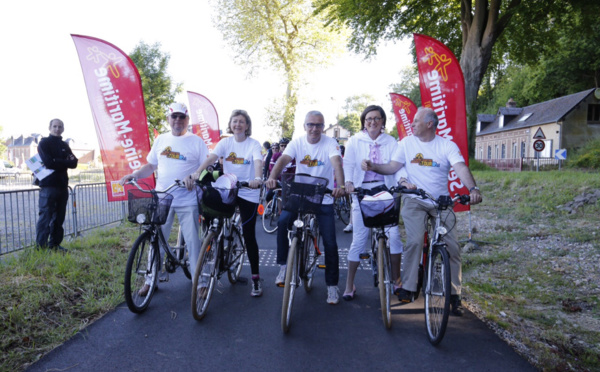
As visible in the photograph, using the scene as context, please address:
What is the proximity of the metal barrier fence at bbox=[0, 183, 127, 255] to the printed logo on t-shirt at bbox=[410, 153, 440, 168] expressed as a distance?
5.73 meters

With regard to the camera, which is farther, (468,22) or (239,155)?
(468,22)

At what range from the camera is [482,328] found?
390cm

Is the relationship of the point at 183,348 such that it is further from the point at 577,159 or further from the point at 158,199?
the point at 577,159

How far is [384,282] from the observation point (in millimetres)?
3912

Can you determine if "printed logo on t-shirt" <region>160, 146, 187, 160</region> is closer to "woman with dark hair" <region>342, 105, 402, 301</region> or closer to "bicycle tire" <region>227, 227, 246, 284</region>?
"bicycle tire" <region>227, 227, 246, 284</region>

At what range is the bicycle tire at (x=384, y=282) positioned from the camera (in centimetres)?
384

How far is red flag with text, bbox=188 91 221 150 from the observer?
50.5 feet

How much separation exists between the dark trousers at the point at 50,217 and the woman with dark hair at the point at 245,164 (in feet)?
10.7

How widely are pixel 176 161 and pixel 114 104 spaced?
3.14m

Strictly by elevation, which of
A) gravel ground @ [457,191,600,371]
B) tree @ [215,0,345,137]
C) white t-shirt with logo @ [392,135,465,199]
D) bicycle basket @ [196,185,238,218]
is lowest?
gravel ground @ [457,191,600,371]

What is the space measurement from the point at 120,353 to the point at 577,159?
2524cm

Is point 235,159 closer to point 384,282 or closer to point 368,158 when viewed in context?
point 368,158

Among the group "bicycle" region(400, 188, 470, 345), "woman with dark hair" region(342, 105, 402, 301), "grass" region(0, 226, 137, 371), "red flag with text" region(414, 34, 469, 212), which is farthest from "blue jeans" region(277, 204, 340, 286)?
"red flag with text" region(414, 34, 469, 212)

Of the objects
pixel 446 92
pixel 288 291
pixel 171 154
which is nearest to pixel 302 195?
pixel 288 291
